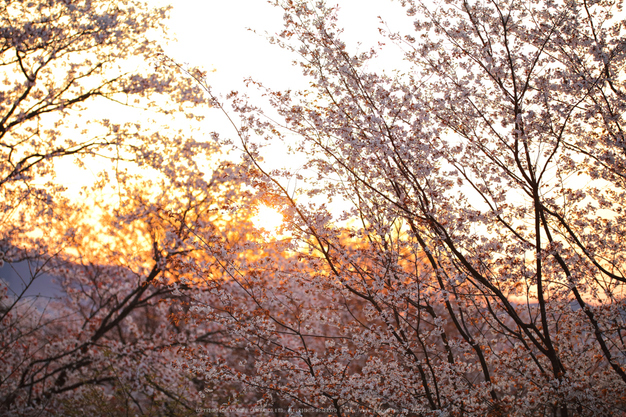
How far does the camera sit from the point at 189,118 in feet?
36.5

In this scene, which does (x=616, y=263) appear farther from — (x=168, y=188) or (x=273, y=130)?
(x=168, y=188)

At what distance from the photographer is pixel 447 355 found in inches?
232

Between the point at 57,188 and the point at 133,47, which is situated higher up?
the point at 133,47

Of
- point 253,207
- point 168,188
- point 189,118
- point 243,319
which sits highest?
point 189,118

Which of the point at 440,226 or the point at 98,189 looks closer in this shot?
the point at 440,226

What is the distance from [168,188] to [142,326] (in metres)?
10.9

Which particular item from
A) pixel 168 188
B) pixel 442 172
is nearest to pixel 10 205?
pixel 168 188

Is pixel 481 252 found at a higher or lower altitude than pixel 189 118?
lower

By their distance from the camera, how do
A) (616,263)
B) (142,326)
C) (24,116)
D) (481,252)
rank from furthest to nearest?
(142,326), (24,116), (616,263), (481,252)

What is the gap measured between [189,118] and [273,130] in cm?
646

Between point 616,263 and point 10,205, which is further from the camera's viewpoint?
point 10,205

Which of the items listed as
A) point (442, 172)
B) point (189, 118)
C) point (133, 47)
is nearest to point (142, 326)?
point (189, 118)

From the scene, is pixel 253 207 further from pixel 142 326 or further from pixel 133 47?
pixel 142 326

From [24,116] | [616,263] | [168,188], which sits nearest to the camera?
[616,263]
